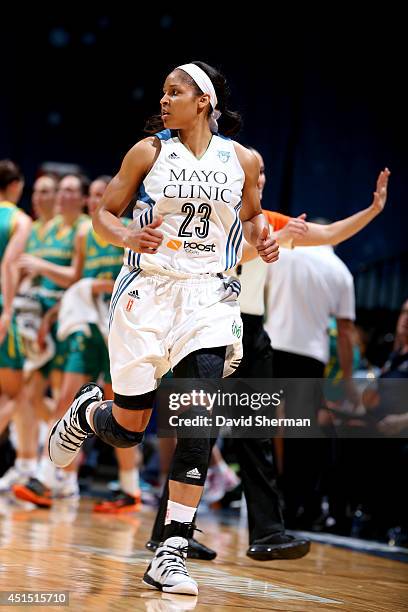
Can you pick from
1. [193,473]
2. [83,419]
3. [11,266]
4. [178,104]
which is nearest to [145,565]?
[83,419]

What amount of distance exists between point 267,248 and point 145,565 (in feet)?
3.98

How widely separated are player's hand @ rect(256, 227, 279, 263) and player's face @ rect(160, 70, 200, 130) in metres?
0.44

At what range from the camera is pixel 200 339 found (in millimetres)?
3299

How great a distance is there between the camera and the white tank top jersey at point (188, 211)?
3.36 meters

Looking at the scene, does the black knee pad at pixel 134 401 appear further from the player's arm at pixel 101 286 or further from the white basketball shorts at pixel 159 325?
the player's arm at pixel 101 286

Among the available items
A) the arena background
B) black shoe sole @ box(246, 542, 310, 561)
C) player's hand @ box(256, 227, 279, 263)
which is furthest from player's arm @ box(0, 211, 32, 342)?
player's hand @ box(256, 227, 279, 263)

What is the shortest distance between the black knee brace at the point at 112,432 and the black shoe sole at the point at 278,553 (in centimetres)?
99

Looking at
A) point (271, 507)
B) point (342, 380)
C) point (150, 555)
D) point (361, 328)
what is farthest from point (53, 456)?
point (361, 328)

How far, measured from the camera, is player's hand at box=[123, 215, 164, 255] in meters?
3.15

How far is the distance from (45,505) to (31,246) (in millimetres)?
1900

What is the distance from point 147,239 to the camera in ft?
10.3

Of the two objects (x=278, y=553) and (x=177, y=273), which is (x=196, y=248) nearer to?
(x=177, y=273)

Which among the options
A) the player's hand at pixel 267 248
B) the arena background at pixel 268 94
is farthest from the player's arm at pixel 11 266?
the player's hand at pixel 267 248

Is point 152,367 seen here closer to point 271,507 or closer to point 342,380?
point 271,507
